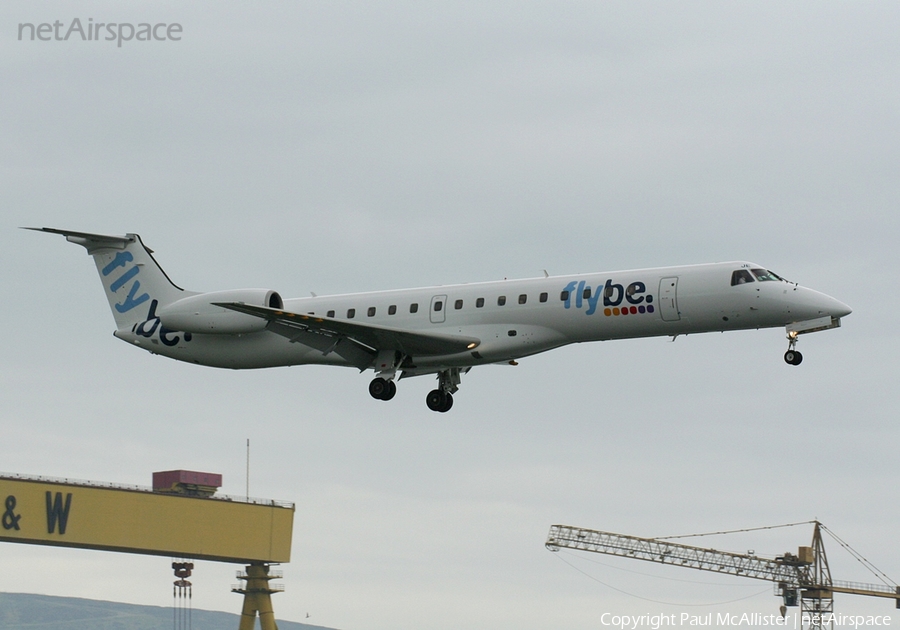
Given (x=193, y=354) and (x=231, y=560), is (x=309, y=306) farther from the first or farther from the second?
(x=231, y=560)

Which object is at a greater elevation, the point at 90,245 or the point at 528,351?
the point at 90,245

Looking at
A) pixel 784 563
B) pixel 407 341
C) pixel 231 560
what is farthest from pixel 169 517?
pixel 407 341

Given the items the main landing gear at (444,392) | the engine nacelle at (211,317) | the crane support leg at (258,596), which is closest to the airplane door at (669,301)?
the main landing gear at (444,392)

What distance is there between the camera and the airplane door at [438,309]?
3859cm

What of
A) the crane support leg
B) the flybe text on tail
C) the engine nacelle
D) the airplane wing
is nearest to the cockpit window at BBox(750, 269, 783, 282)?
the airplane wing

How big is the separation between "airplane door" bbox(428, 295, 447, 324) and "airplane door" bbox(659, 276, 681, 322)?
633 cm

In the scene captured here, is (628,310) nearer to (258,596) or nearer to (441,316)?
(441,316)

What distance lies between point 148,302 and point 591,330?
15.1m

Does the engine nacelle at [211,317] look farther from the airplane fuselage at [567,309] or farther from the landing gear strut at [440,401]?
the landing gear strut at [440,401]

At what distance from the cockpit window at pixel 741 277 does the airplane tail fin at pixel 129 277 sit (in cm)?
1744

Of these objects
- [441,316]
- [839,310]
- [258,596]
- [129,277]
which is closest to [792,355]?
[839,310]

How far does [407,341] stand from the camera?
37.6m

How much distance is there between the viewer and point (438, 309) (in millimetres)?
38719

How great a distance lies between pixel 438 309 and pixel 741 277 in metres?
8.52
